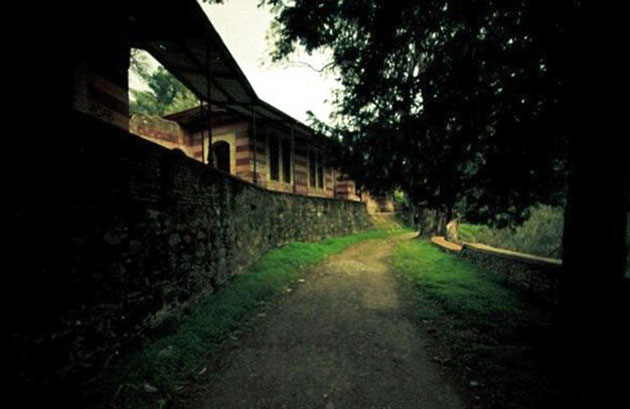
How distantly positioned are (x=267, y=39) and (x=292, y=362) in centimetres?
1545

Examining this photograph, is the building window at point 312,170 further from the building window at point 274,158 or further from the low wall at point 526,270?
the low wall at point 526,270

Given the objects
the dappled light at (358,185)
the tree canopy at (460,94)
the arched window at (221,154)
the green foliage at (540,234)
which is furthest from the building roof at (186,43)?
the green foliage at (540,234)

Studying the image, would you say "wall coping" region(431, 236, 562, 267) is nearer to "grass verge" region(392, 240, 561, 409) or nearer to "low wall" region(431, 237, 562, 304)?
"low wall" region(431, 237, 562, 304)

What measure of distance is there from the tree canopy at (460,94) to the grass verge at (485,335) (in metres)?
1.60

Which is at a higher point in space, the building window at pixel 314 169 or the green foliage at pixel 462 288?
the building window at pixel 314 169

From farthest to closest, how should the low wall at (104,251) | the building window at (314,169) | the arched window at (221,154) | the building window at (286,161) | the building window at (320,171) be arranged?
the building window at (320,171), the building window at (314,169), the building window at (286,161), the arched window at (221,154), the low wall at (104,251)

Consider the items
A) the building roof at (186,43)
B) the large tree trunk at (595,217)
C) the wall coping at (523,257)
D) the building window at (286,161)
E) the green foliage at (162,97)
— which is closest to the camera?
the large tree trunk at (595,217)

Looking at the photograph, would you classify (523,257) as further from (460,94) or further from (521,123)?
(460,94)

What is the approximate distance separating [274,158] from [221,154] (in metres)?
2.71

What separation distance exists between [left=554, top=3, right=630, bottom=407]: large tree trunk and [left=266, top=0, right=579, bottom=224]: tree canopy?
615 mm

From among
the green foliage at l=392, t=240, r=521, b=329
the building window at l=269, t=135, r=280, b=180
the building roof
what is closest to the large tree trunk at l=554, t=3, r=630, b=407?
the green foliage at l=392, t=240, r=521, b=329

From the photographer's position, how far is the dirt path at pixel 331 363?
2721 mm

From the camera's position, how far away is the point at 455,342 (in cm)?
376

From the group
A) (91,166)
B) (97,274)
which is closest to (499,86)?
(91,166)
